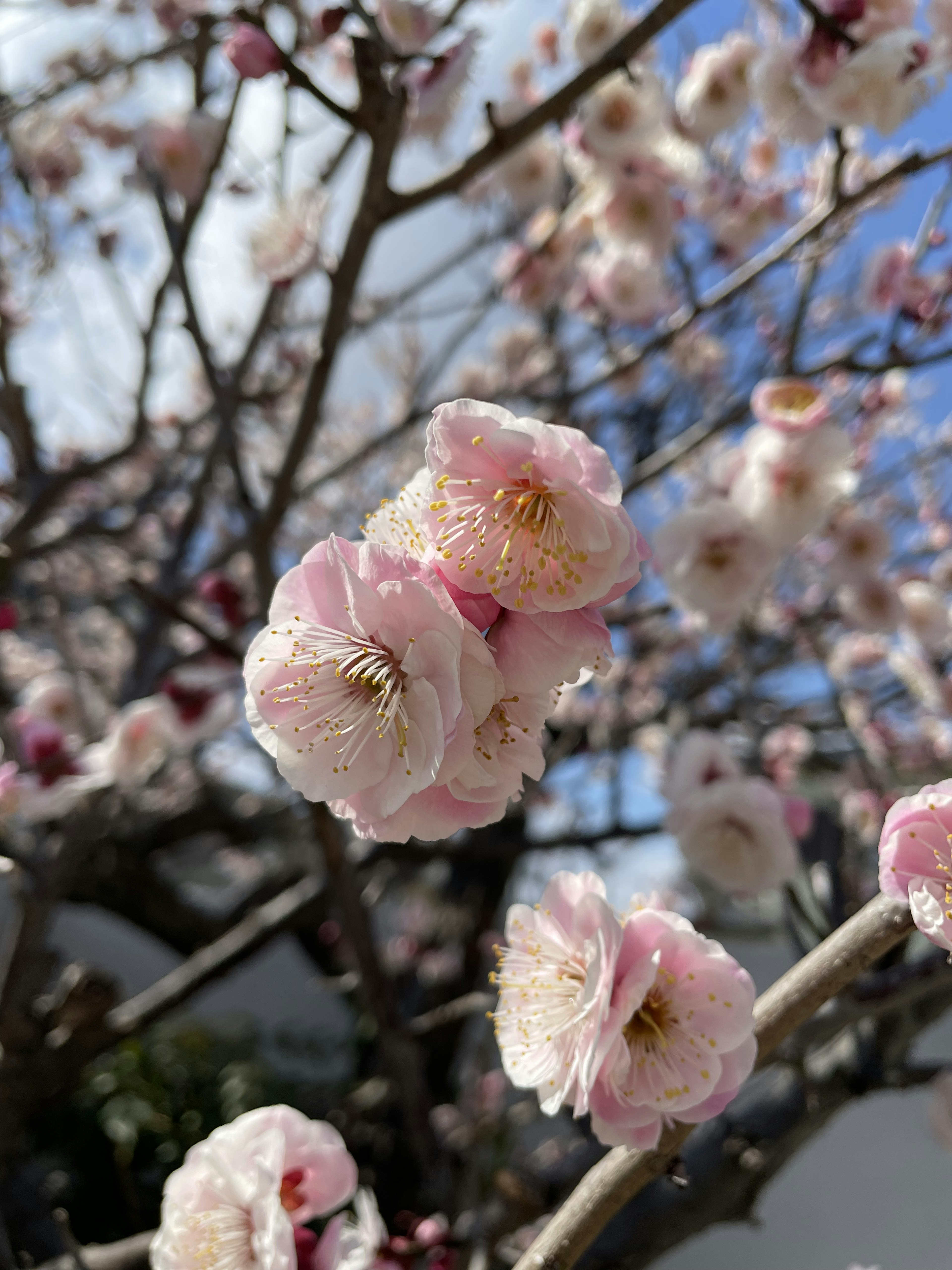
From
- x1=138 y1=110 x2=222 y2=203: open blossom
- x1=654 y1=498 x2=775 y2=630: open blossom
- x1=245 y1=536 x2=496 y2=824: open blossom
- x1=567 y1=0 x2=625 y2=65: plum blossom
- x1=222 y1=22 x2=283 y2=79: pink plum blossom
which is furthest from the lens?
x1=567 y1=0 x2=625 y2=65: plum blossom

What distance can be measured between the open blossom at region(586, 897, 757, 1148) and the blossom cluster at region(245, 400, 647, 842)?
171mm

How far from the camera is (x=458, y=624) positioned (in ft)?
1.54

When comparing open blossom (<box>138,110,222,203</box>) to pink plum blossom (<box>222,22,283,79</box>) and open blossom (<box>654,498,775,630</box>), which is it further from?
open blossom (<box>654,498,775,630</box>)

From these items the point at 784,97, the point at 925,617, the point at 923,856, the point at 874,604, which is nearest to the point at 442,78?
the point at 784,97

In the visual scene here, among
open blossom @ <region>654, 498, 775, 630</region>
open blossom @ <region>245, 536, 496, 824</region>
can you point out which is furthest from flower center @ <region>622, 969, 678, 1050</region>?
open blossom @ <region>654, 498, 775, 630</region>

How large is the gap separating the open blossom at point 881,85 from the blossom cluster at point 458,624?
42.8 inches

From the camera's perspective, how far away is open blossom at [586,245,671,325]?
193 cm

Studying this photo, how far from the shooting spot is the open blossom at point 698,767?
1.44 meters

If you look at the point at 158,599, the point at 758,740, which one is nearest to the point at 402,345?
the point at 758,740

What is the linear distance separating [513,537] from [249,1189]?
0.62m

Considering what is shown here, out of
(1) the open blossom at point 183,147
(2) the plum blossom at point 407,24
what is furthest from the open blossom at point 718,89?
(1) the open blossom at point 183,147

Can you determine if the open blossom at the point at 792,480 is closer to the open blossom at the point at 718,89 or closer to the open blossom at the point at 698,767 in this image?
the open blossom at the point at 698,767

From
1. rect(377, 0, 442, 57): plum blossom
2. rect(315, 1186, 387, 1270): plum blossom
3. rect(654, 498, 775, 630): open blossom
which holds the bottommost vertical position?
rect(654, 498, 775, 630): open blossom

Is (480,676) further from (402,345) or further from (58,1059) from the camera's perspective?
(402,345)
